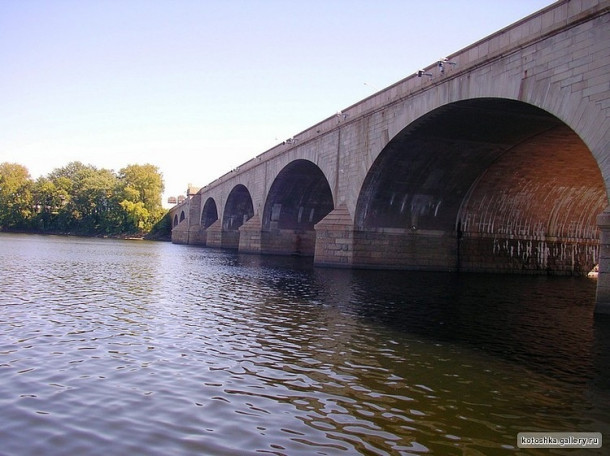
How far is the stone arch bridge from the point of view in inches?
597

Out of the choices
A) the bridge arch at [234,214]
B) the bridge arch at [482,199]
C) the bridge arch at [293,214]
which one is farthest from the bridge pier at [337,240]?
the bridge arch at [234,214]

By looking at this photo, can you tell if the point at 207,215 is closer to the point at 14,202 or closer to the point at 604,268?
the point at 14,202

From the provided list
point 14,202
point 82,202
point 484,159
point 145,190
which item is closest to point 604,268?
point 484,159

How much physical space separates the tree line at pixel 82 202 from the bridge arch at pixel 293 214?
5514 cm

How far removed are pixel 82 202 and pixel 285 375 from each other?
101311mm

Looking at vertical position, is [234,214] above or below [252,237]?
above

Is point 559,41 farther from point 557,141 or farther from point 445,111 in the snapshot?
point 557,141

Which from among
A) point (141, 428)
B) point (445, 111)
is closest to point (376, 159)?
point (445, 111)

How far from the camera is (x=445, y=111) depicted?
21.4 m

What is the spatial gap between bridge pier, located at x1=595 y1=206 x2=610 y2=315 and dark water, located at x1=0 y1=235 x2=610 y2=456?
0.66m

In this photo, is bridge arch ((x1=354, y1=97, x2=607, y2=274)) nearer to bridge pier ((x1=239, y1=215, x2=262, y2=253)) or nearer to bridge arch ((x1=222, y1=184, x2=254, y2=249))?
bridge pier ((x1=239, y1=215, x2=262, y2=253))

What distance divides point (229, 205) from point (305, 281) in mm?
41474

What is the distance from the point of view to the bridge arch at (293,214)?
146 ft

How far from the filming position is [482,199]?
30.5m
